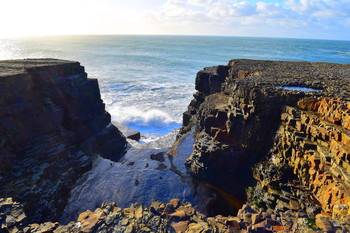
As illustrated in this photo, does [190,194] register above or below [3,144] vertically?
below

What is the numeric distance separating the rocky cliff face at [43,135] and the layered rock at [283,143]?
10.8m

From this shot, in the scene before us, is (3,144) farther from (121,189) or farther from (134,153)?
(134,153)

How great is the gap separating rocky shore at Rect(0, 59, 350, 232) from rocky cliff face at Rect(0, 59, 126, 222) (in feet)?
0.23

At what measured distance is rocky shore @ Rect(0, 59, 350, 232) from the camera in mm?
9070

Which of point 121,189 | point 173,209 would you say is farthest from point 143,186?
point 173,209

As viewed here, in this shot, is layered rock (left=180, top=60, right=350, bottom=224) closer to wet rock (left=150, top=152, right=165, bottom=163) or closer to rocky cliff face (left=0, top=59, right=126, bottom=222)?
wet rock (left=150, top=152, right=165, bottom=163)

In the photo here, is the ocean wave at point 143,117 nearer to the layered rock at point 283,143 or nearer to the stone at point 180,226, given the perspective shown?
the layered rock at point 283,143

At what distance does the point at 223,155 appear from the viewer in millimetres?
16641

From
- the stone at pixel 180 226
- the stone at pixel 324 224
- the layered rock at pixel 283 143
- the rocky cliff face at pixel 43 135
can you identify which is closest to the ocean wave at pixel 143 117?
the rocky cliff face at pixel 43 135

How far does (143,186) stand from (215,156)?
646 centimetres

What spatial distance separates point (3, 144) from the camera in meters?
14.5

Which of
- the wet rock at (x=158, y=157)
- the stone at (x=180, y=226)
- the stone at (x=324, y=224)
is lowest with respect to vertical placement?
the wet rock at (x=158, y=157)

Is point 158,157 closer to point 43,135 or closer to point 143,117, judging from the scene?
point 43,135

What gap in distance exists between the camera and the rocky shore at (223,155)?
907cm
